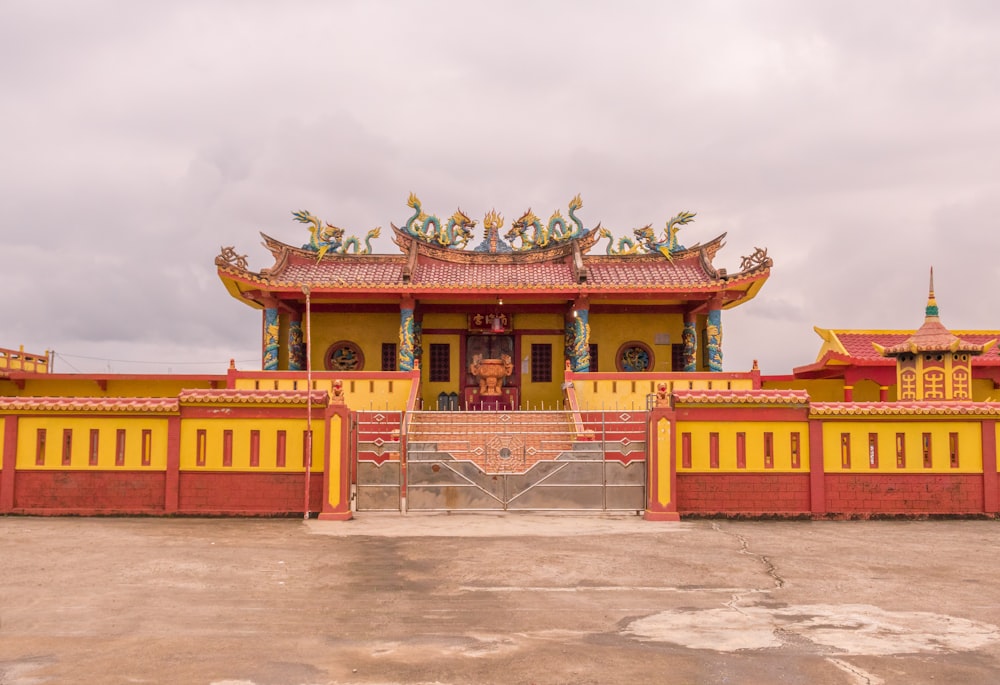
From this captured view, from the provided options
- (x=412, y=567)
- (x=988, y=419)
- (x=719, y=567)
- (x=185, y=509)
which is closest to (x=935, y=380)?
(x=988, y=419)

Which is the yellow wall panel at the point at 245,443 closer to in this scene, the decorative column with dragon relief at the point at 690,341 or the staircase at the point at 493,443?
the staircase at the point at 493,443

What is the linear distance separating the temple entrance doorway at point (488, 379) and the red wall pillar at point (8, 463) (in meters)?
12.6

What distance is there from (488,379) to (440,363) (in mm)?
3346

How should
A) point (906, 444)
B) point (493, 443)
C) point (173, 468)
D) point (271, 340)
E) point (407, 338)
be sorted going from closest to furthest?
1. point (173, 468)
2. point (906, 444)
3. point (493, 443)
4. point (407, 338)
5. point (271, 340)

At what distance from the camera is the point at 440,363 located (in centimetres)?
2738

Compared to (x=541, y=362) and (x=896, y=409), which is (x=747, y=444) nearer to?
(x=896, y=409)

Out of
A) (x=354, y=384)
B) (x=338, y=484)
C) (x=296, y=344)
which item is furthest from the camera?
(x=296, y=344)

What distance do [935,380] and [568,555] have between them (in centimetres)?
1185

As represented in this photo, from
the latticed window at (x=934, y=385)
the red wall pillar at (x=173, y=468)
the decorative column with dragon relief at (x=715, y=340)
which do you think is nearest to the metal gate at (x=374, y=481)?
the red wall pillar at (x=173, y=468)

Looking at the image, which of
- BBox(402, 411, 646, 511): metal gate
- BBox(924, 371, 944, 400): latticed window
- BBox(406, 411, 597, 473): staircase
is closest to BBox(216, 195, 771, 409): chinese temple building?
BBox(406, 411, 597, 473): staircase

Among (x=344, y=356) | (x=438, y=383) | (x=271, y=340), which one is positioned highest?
(x=271, y=340)

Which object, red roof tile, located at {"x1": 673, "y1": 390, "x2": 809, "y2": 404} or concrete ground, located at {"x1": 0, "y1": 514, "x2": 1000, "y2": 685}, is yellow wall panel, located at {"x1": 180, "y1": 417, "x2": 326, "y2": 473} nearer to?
concrete ground, located at {"x1": 0, "y1": 514, "x2": 1000, "y2": 685}

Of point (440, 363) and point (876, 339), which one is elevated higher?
point (876, 339)

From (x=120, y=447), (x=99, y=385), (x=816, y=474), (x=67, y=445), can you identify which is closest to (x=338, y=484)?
(x=120, y=447)
